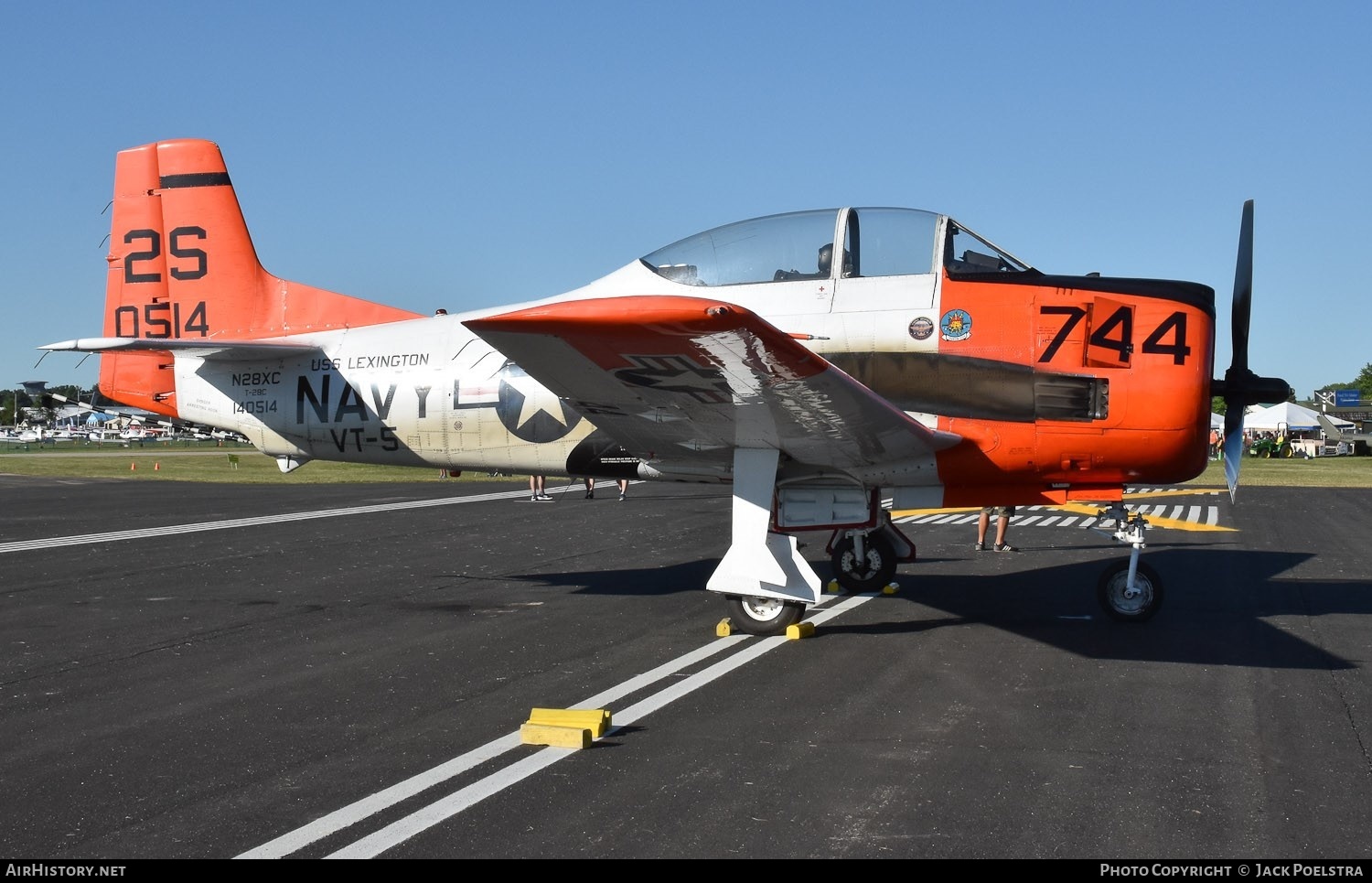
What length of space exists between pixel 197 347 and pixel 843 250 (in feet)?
21.5

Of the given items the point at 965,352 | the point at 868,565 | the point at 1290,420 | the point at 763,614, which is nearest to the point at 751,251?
the point at 965,352

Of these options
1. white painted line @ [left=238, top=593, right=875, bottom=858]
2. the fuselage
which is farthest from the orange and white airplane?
white painted line @ [left=238, top=593, right=875, bottom=858]

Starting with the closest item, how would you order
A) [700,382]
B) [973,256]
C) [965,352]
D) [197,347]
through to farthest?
[700,382] < [965,352] < [973,256] < [197,347]

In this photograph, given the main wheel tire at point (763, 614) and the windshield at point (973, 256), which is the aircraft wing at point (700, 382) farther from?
the windshield at point (973, 256)

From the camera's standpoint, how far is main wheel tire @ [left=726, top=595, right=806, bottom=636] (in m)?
9.23

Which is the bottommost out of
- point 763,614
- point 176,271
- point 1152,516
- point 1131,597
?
point 1152,516

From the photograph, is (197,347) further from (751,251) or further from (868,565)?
(868,565)

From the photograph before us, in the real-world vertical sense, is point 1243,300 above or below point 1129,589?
above

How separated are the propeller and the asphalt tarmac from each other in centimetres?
204

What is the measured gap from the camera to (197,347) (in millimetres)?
11000

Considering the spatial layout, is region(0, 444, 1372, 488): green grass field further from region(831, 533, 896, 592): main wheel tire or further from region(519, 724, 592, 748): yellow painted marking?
region(519, 724, 592, 748): yellow painted marking

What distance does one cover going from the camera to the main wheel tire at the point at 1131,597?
385 inches
